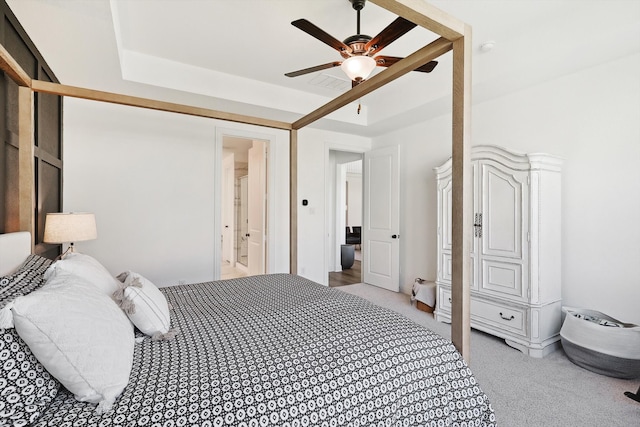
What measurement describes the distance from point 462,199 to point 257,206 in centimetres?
357

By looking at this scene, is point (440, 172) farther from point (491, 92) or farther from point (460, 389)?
point (460, 389)

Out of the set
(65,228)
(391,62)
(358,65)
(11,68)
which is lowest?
(65,228)

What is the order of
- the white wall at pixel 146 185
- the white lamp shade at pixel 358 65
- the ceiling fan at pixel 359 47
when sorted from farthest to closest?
1. the white wall at pixel 146 185
2. the white lamp shade at pixel 358 65
3. the ceiling fan at pixel 359 47

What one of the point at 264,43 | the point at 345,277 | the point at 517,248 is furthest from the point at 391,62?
the point at 345,277

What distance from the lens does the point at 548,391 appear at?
6.63 feet

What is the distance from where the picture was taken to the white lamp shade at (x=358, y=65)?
6.81 ft

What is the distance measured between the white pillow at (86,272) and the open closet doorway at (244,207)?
2720 millimetres

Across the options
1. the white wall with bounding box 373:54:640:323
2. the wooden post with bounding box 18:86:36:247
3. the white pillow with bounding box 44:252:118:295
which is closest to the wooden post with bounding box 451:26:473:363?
the white pillow with bounding box 44:252:118:295

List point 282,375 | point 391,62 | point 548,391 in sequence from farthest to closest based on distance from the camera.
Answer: point 391,62, point 548,391, point 282,375

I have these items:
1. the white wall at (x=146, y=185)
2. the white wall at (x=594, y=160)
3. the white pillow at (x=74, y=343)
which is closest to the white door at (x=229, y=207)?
the white wall at (x=146, y=185)

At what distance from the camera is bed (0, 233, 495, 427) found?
878 millimetres

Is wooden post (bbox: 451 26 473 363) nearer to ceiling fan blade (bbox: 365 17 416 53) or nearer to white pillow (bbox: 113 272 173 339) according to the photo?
ceiling fan blade (bbox: 365 17 416 53)

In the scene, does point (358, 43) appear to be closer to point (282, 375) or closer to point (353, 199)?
point (282, 375)

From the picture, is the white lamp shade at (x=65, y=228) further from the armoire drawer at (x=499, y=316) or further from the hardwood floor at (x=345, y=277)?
the armoire drawer at (x=499, y=316)
